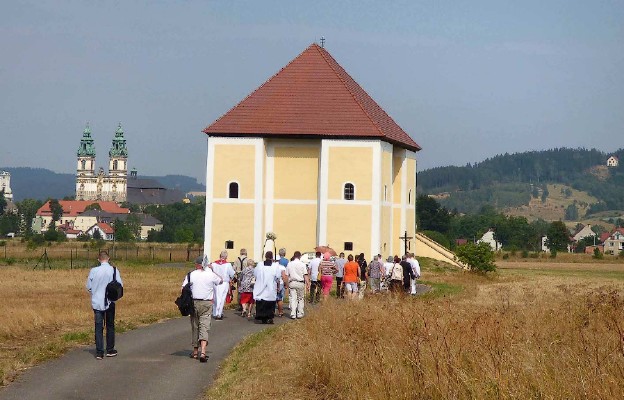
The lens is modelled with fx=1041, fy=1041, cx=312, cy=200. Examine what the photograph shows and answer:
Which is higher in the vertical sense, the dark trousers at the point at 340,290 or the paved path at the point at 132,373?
the dark trousers at the point at 340,290

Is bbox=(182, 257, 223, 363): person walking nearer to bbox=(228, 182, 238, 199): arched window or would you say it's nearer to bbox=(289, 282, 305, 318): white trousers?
bbox=(289, 282, 305, 318): white trousers

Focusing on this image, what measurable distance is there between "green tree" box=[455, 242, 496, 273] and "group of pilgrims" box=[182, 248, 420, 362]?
18974 millimetres

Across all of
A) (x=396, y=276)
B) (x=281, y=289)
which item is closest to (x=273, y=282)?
(x=281, y=289)

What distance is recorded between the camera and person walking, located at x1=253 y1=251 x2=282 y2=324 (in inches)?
900

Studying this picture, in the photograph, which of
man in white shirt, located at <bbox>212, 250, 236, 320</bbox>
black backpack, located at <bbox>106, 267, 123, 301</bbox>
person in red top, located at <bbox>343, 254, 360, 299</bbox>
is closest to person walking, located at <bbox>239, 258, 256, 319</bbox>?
man in white shirt, located at <bbox>212, 250, 236, 320</bbox>

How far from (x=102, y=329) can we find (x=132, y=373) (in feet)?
6.58

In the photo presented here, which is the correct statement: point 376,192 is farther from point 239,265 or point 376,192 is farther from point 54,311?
point 54,311

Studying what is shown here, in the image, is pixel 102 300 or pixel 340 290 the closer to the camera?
pixel 102 300

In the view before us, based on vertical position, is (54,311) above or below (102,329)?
below

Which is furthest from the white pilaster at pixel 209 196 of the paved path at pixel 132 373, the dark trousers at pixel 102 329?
the dark trousers at pixel 102 329

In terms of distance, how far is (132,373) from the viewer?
49.2ft

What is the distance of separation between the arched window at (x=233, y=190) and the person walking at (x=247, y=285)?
2576 centimetres

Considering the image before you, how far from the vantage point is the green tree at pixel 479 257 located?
163ft

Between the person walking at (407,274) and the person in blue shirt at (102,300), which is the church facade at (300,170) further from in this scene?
the person in blue shirt at (102,300)
